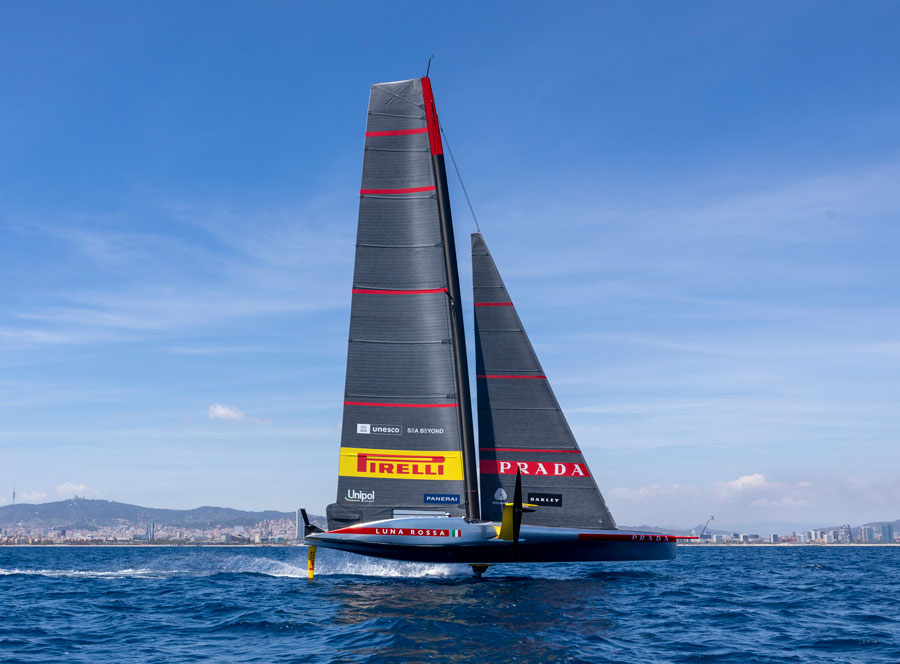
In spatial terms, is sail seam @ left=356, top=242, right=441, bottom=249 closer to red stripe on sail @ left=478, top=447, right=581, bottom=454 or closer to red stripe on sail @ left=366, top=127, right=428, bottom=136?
red stripe on sail @ left=366, top=127, right=428, bottom=136

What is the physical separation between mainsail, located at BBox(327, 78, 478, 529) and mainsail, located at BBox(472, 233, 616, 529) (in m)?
0.61

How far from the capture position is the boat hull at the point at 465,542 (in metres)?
19.2

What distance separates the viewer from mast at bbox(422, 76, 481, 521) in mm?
20812

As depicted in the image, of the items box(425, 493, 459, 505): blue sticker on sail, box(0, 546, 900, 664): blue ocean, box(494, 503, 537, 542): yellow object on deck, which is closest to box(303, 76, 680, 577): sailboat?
box(425, 493, 459, 505): blue sticker on sail

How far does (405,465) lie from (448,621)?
7.22 meters

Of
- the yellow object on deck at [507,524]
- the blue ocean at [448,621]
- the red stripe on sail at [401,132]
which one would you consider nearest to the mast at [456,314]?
the red stripe on sail at [401,132]

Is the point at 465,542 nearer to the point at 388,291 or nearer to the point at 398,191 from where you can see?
the point at 388,291

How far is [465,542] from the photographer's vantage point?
19188 millimetres

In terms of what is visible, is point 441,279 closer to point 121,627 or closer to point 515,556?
point 515,556

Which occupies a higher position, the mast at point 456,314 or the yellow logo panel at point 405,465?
the mast at point 456,314

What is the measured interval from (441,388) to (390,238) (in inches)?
183

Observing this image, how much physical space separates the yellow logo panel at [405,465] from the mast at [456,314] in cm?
44

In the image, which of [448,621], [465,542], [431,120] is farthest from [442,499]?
[431,120]

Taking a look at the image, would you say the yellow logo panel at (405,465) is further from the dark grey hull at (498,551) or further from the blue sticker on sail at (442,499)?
the dark grey hull at (498,551)
